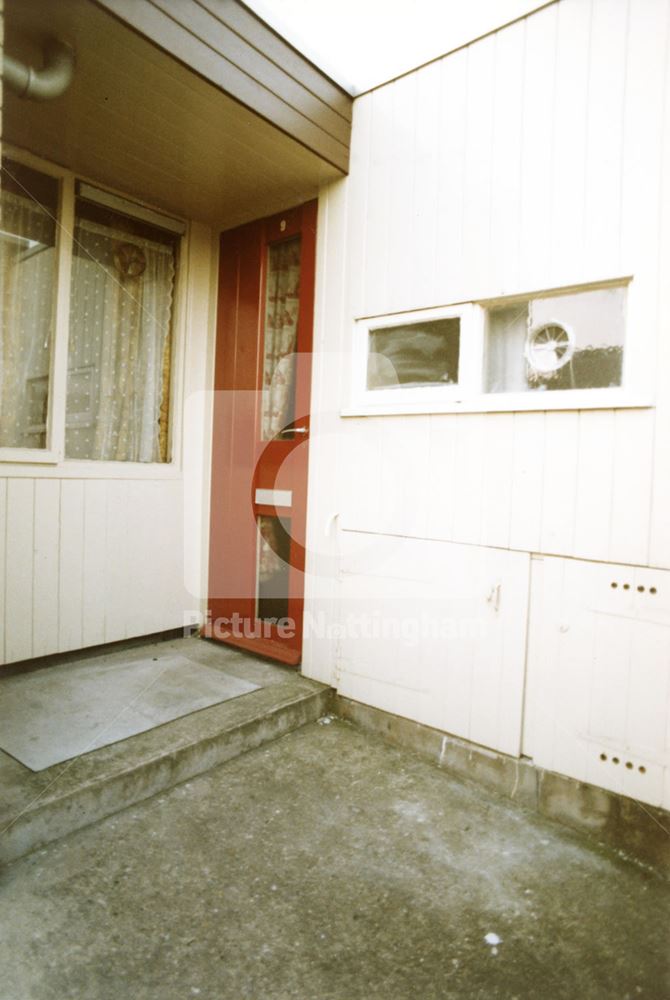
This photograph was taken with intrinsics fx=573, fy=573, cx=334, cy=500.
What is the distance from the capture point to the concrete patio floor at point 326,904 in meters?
1.64

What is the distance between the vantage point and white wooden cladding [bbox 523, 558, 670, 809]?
2283 mm

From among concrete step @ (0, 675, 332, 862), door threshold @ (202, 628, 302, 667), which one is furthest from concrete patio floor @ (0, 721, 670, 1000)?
door threshold @ (202, 628, 302, 667)

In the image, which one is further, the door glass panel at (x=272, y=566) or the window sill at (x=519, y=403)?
the door glass panel at (x=272, y=566)

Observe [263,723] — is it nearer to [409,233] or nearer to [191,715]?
[191,715]

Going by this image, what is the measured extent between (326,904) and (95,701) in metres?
1.63

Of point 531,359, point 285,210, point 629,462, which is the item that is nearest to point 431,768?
point 629,462

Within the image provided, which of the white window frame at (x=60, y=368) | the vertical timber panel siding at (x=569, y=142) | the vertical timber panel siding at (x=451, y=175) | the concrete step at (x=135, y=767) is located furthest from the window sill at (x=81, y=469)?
the vertical timber panel siding at (x=569, y=142)

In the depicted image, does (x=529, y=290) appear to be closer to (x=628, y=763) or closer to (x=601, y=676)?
(x=601, y=676)

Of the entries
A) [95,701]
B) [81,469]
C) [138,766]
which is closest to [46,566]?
[81,469]

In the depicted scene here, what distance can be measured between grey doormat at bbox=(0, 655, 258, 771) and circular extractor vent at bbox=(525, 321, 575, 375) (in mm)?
2313

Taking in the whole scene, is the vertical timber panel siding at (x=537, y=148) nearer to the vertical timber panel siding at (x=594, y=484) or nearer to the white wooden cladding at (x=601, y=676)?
the vertical timber panel siding at (x=594, y=484)

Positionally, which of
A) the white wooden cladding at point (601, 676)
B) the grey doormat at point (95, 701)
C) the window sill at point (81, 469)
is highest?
the window sill at point (81, 469)

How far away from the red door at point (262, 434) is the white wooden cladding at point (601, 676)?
1521 millimetres

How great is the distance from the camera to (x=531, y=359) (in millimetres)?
2719
